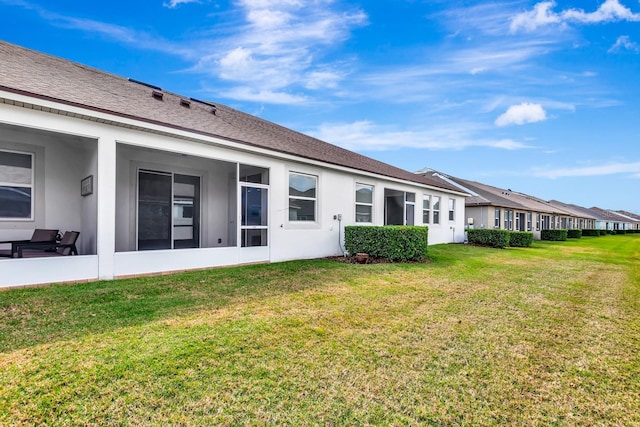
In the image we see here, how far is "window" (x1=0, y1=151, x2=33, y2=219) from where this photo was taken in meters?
7.07

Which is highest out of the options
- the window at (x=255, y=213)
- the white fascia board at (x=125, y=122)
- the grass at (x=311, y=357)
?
the white fascia board at (x=125, y=122)

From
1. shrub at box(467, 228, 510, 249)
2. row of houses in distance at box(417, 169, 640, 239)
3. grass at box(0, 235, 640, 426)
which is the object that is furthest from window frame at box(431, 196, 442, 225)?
grass at box(0, 235, 640, 426)

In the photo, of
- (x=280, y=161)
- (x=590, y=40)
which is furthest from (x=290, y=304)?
(x=590, y=40)

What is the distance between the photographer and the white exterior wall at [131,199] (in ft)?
19.5

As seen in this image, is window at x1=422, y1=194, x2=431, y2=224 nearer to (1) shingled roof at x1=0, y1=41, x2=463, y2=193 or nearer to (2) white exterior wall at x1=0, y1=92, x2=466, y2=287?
(2) white exterior wall at x1=0, y1=92, x2=466, y2=287

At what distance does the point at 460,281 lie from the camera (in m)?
7.27

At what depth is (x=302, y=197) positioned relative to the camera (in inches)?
399

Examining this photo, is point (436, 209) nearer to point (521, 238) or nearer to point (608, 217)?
point (521, 238)

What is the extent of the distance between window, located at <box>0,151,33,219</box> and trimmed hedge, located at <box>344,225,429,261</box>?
28.4 feet

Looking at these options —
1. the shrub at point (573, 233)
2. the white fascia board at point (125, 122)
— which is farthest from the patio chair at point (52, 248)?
the shrub at point (573, 233)

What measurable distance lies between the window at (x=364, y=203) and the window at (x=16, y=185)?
9.45m

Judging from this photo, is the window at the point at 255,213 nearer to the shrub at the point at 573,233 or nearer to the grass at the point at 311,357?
the grass at the point at 311,357

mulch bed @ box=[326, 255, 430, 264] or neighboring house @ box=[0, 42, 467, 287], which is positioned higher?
neighboring house @ box=[0, 42, 467, 287]

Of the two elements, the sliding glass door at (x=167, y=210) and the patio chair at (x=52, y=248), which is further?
the sliding glass door at (x=167, y=210)
